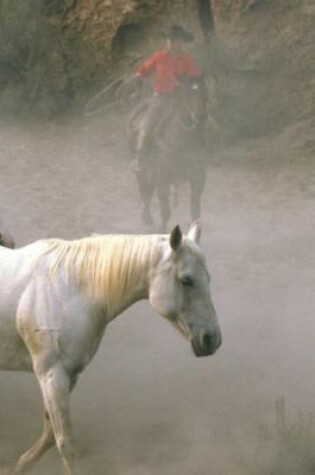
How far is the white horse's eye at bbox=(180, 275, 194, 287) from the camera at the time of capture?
526 centimetres

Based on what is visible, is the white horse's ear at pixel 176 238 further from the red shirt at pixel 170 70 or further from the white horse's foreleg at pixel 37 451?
the red shirt at pixel 170 70

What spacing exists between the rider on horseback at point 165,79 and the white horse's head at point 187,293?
19.5ft

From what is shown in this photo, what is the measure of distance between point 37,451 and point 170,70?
6.24 m

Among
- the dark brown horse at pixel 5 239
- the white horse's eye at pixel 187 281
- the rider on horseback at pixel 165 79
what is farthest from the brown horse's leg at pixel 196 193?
the white horse's eye at pixel 187 281

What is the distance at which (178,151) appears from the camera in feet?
36.6

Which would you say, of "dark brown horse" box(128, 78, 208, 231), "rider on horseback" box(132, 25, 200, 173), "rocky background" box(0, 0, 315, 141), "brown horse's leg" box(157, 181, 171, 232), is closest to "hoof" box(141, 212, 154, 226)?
"dark brown horse" box(128, 78, 208, 231)

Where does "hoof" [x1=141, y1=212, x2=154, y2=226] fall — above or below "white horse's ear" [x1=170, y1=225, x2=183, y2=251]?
below

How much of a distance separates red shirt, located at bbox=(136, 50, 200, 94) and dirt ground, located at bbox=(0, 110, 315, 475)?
1425 mm

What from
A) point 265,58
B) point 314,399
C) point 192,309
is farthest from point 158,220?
point 192,309

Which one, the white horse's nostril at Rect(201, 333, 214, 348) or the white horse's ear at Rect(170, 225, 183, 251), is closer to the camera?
the white horse's ear at Rect(170, 225, 183, 251)

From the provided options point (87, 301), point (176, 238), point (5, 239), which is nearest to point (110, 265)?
point (87, 301)

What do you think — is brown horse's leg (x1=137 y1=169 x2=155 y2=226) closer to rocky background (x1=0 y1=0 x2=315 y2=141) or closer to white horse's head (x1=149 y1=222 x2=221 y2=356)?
rocky background (x1=0 y1=0 x2=315 y2=141)

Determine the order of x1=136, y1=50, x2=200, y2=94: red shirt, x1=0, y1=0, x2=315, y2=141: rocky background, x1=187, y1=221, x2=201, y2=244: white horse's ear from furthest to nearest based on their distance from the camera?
x1=0, y1=0, x2=315, y2=141: rocky background
x1=136, y1=50, x2=200, y2=94: red shirt
x1=187, y1=221, x2=201, y2=244: white horse's ear

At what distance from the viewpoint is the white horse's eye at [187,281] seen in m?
5.26
